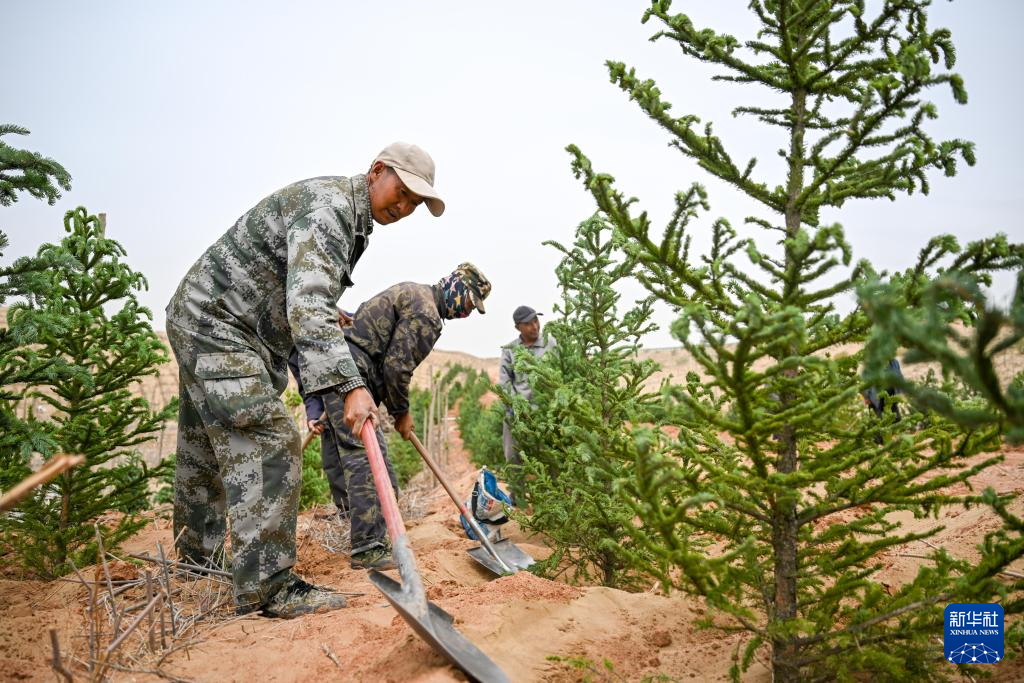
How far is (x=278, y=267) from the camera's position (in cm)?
327

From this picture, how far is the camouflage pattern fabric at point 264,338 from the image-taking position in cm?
290

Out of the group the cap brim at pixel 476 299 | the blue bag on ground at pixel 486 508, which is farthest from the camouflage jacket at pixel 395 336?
the blue bag on ground at pixel 486 508

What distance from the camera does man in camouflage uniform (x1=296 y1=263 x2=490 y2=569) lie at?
4.29 m

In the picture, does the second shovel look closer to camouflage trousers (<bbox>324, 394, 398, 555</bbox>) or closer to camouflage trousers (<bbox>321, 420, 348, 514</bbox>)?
camouflage trousers (<bbox>324, 394, 398, 555</bbox>)

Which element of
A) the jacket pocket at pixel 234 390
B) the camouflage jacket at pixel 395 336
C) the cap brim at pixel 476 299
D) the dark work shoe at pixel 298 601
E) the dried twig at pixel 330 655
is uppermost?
the cap brim at pixel 476 299

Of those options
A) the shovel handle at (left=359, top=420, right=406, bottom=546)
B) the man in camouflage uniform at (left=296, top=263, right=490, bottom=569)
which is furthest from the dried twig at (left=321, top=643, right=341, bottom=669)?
the man in camouflage uniform at (left=296, top=263, right=490, bottom=569)

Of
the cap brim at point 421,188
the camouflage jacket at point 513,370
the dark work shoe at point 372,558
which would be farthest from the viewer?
the camouflage jacket at point 513,370

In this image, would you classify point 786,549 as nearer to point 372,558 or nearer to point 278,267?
point 278,267

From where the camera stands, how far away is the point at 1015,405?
1.07 meters

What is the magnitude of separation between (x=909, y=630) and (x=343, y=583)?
3052 millimetres

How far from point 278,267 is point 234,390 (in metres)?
0.69

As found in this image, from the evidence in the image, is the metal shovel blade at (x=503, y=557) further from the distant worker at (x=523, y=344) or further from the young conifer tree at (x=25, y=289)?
the young conifer tree at (x=25, y=289)

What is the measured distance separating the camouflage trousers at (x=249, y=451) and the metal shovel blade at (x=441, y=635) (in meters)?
0.91

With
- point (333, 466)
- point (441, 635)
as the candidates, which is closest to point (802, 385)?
point (441, 635)
